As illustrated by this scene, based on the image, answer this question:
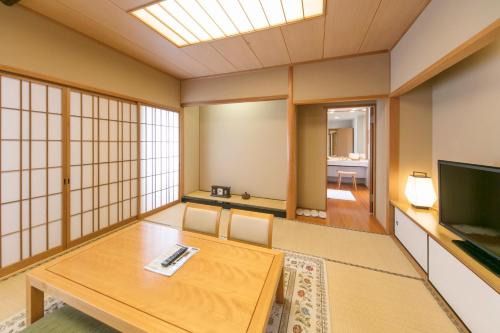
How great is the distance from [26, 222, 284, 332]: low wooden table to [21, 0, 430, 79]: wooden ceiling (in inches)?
93.3

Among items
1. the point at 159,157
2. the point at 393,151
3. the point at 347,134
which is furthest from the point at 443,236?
the point at 347,134

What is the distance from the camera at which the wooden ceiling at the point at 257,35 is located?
2.06 meters

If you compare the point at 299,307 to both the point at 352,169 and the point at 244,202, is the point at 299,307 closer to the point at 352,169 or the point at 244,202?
the point at 244,202

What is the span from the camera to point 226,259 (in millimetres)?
1328

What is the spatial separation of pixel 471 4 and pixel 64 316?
3.30 metres

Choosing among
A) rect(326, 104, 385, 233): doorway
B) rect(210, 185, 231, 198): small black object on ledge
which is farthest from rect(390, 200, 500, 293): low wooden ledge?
rect(210, 185, 231, 198): small black object on ledge

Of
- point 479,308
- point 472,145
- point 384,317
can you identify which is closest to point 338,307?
point 384,317

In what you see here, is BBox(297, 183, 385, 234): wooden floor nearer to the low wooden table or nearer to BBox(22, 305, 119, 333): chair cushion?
the low wooden table

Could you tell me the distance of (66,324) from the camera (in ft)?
3.62

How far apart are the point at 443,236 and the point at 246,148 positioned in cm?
351

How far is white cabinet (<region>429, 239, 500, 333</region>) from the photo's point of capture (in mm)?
1210

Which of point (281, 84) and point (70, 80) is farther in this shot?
point (281, 84)

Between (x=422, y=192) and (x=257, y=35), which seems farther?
(x=257, y=35)

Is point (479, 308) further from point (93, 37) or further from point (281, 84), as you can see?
point (93, 37)
